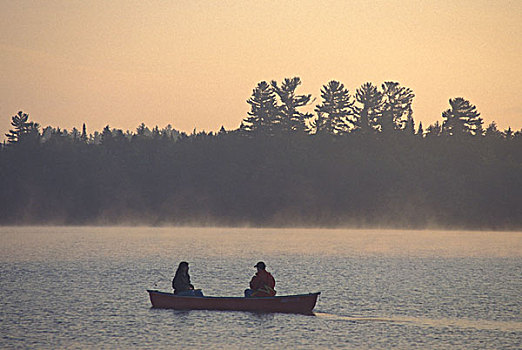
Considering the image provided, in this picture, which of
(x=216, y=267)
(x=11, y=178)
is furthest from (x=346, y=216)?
(x=216, y=267)

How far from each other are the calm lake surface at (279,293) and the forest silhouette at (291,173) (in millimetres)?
67506

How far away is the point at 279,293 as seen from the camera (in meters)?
58.7

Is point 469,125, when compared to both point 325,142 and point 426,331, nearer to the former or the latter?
point 325,142

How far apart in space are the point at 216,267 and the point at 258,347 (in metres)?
42.5

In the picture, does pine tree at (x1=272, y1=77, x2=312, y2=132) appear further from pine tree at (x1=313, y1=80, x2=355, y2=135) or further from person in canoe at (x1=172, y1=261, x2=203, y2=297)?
person in canoe at (x1=172, y1=261, x2=203, y2=297)

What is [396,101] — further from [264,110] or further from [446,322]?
[446,322]

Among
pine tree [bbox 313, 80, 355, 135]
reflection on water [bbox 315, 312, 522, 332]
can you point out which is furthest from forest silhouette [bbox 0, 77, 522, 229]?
reflection on water [bbox 315, 312, 522, 332]

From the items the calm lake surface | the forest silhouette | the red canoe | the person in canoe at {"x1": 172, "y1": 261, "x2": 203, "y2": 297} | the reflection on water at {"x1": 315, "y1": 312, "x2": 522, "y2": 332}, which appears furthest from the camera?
the forest silhouette

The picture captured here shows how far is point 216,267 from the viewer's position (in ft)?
261

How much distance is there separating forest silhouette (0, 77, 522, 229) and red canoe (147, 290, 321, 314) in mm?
129546

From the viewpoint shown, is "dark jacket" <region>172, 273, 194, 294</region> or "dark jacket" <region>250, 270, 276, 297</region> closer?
"dark jacket" <region>250, 270, 276, 297</region>

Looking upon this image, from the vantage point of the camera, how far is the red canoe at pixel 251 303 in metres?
44.5

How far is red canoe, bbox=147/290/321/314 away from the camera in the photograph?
146ft

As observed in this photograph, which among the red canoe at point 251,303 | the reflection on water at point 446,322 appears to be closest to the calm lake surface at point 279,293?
the reflection on water at point 446,322
